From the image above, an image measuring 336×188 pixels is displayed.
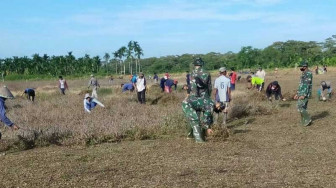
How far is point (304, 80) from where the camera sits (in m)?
10.9

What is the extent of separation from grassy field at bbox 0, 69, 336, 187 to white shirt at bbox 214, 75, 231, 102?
826 millimetres

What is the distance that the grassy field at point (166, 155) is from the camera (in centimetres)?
598

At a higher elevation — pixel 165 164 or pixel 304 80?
pixel 304 80

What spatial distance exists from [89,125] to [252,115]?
585cm

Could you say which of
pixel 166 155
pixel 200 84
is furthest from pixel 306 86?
pixel 166 155

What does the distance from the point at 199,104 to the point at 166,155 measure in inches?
62.3

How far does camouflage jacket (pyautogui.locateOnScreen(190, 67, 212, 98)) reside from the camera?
882 centimetres

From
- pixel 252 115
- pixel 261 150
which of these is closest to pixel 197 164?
pixel 261 150

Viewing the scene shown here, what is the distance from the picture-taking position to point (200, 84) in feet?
28.9

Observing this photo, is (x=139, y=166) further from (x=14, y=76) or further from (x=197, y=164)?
(x=14, y=76)

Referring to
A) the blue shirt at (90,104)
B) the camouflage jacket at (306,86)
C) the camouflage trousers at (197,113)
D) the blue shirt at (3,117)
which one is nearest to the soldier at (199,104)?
the camouflage trousers at (197,113)

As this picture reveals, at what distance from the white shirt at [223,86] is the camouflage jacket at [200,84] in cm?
239

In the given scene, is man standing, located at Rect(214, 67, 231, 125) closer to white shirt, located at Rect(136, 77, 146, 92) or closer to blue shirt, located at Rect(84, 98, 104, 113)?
blue shirt, located at Rect(84, 98, 104, 113)

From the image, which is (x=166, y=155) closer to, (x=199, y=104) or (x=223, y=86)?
(x=199, y=104)
